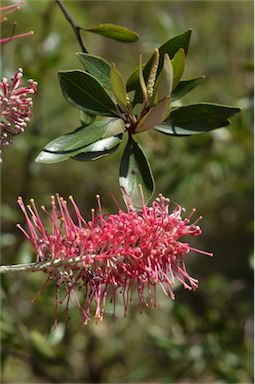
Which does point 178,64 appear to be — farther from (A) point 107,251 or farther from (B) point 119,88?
(A) point 107,251

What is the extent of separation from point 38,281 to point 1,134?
1.07 metres

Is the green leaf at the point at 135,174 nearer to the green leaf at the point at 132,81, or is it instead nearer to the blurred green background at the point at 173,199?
the green leaf at the point at 132,81

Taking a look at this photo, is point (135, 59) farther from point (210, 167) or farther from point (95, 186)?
point (210, 167)

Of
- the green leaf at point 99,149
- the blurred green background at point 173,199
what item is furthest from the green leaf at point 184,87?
the blurred green background at point 173,199

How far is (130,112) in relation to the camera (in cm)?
76

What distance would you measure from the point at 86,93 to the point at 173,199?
47.3 inches

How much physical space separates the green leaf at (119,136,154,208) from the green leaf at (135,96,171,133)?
4cm

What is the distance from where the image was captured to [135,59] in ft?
10.9

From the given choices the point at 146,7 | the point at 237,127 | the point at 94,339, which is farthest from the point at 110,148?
the point at 146,7

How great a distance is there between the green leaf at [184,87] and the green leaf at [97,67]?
9 cm

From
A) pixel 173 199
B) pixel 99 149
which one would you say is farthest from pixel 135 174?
pixel 173 199

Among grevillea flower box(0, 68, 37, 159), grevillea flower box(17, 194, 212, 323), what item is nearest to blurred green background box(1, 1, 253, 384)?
grevillea flower box(17, 194, 212, 323)

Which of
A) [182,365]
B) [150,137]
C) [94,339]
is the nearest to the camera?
[182,365]

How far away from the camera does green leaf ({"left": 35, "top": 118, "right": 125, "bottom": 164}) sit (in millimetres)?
721
